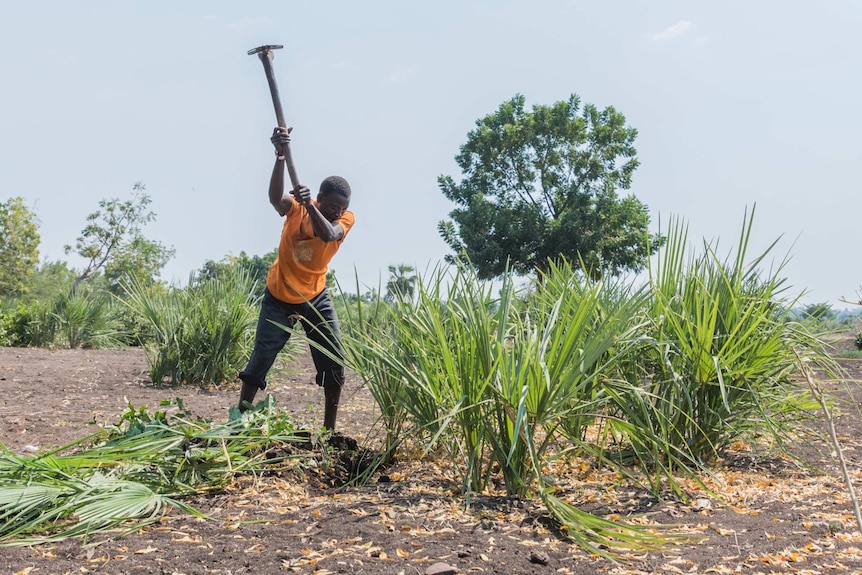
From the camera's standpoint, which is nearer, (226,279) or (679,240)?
(679,240)

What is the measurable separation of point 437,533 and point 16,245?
85.8 feet

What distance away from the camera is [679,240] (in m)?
4.01

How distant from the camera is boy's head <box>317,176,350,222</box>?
441cm

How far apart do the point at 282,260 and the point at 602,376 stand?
1.86 m

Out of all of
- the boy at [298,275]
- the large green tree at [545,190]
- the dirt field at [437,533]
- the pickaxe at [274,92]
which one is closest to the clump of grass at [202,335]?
the boy at [298,275]

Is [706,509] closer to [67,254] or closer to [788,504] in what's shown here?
[788,504]

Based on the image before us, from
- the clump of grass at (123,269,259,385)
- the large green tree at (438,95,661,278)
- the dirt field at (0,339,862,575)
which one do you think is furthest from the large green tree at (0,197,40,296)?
the dirt field at (0,339,862,575)

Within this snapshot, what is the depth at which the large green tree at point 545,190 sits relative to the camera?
83.5 feet

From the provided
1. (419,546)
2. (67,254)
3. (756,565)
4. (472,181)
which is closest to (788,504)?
(756,565)

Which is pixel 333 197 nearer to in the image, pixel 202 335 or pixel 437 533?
pixel 437 533

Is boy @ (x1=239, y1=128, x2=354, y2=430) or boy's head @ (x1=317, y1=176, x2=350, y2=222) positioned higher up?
boy's head @ (x1=317, y1=176, x2=350, y2=222)

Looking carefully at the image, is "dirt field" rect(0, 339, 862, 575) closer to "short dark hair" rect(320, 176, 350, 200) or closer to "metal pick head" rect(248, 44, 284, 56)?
"short dark hair" rect(320, 176, 350, 200)

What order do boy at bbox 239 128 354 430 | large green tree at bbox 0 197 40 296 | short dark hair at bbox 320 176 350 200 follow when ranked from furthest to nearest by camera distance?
1. large green tree at bbox 0 197 40 296
2. short dark hair at bbox 320 176 350 200
3. boy at bbox 239 128 354 430

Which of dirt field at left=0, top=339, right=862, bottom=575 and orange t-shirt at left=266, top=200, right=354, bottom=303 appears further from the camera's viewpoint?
orange t-shirt at left=266, top=200, right=354, bottom=303
